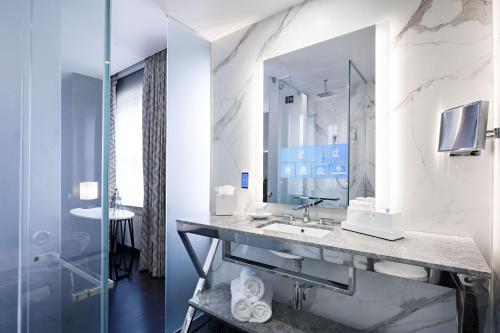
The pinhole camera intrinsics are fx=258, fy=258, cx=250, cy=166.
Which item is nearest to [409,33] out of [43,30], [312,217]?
[312,217]

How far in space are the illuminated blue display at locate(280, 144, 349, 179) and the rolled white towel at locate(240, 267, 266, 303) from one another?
0.78m

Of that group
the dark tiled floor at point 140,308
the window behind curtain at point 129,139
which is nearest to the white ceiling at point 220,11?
the window behind curtain at point 129,139

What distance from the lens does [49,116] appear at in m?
0.77

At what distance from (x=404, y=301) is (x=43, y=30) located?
6.72 feet

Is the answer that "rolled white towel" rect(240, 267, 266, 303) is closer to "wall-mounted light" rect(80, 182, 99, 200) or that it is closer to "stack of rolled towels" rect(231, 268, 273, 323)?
"stack of rolled towels" rect(231, 268, 273, 323)

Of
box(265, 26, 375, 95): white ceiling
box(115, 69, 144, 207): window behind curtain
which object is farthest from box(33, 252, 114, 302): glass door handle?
box(115, 69, 144, 207): window behind curtain

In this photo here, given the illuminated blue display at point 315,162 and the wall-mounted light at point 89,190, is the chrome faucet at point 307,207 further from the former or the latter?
the wall-mounted light at point 89,190

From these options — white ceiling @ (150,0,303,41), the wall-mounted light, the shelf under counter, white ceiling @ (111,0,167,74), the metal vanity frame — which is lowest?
the shelf under counter

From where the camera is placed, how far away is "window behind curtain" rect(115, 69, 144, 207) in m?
3.78

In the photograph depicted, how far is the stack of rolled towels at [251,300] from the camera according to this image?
1.66 meters

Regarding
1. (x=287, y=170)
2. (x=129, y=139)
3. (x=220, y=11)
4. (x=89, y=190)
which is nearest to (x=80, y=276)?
(x=89, y=190)

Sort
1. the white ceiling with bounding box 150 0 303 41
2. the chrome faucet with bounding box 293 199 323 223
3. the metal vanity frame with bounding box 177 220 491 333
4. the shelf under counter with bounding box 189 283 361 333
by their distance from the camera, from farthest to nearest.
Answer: the white ceiling with bounding box 150 0 303 41
the chrome faucet with bounding box 293 199 323 223
the shelf under counter with bounding box 189 283 361 333
the metal vanity frame with bounding box 177 220 491 333

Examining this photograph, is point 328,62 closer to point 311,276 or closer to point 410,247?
point 410,247

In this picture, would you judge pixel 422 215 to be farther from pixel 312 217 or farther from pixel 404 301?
pixel 312 217
